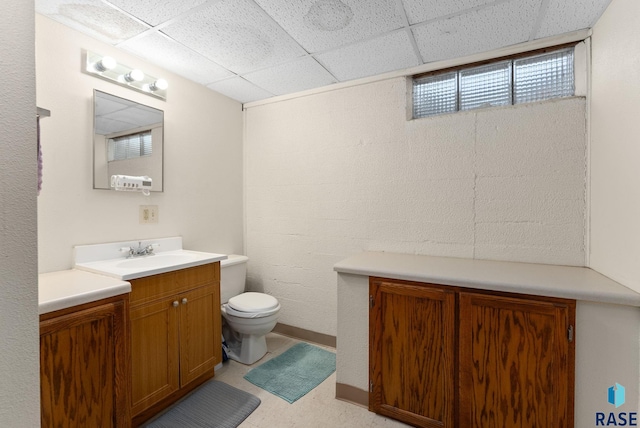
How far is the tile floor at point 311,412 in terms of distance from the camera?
1734 mm

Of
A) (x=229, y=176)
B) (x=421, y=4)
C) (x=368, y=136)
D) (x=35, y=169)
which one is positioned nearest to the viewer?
(x=35, y=169)

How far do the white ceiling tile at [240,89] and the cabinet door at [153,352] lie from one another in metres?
1.86

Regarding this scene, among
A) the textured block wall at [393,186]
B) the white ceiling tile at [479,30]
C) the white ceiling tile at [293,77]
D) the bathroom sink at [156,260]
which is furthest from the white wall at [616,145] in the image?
Result: the bathroom sink at [156,260]

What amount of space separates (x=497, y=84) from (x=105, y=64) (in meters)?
2.71

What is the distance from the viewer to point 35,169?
2.42 feet

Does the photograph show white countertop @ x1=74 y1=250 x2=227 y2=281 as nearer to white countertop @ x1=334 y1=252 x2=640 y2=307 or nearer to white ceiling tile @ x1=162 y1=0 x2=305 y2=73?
white countertop @ x1=334 y1=252 x2=640 y2=307

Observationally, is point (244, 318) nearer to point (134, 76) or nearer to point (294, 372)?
point (294, 372)

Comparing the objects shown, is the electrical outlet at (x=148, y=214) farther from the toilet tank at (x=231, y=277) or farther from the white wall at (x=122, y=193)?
the toilet tank at (x=231, y=277)

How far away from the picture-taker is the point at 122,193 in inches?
82.7

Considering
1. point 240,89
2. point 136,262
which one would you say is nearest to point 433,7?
point 240,89

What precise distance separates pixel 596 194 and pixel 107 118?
317 centimetres

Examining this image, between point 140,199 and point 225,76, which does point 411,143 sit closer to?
point 225,76

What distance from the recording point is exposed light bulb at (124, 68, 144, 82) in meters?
2.05

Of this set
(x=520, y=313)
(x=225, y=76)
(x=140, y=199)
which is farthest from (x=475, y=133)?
(x=140, y=199)
